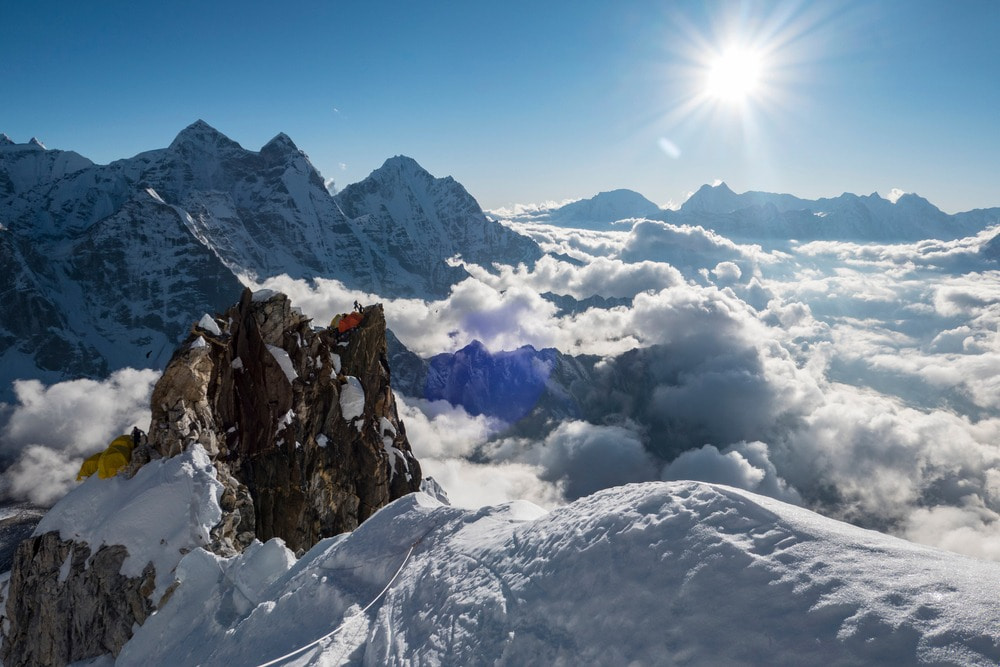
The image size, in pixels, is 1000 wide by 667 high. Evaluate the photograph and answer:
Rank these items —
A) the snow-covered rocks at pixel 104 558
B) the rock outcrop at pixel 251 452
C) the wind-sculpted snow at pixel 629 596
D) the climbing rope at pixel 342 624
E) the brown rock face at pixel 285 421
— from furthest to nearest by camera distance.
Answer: the brown rock face at pixel 285 421 → the rock outcrop at pixel 251 452 → the snow-covered rocks at pixel 104 558 → the climbing rope at pixel 342 624 → the wind-sculpted snow at pixel 629 596

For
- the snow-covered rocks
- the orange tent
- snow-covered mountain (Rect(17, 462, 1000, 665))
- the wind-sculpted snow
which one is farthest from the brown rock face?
the wind-sculpted snow

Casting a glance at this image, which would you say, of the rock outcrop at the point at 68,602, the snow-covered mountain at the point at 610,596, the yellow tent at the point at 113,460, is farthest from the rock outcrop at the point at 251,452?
the snow-covered mountain at the point at 610,596

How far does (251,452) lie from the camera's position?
31.3 metres

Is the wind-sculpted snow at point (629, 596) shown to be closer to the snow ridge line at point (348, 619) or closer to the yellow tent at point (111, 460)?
the snow ridge line at point (348, 619)

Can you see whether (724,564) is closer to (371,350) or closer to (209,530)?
(209,530)

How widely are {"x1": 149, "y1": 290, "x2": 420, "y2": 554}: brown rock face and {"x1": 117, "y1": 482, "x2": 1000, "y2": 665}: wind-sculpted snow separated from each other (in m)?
8.75

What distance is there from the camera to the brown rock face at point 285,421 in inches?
896

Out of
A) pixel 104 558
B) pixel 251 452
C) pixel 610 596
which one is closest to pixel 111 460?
pixel 104 558

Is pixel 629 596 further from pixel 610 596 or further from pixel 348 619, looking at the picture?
pixel 348 619

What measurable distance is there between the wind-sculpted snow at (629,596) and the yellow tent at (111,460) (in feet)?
32.9

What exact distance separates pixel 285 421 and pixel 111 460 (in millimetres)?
13589

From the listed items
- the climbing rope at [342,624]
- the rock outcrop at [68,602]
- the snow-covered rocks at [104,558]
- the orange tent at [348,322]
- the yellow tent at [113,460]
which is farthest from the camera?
the orange tent at [348,322]

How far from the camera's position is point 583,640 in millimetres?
7215

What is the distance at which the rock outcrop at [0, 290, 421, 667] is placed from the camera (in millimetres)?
17312
